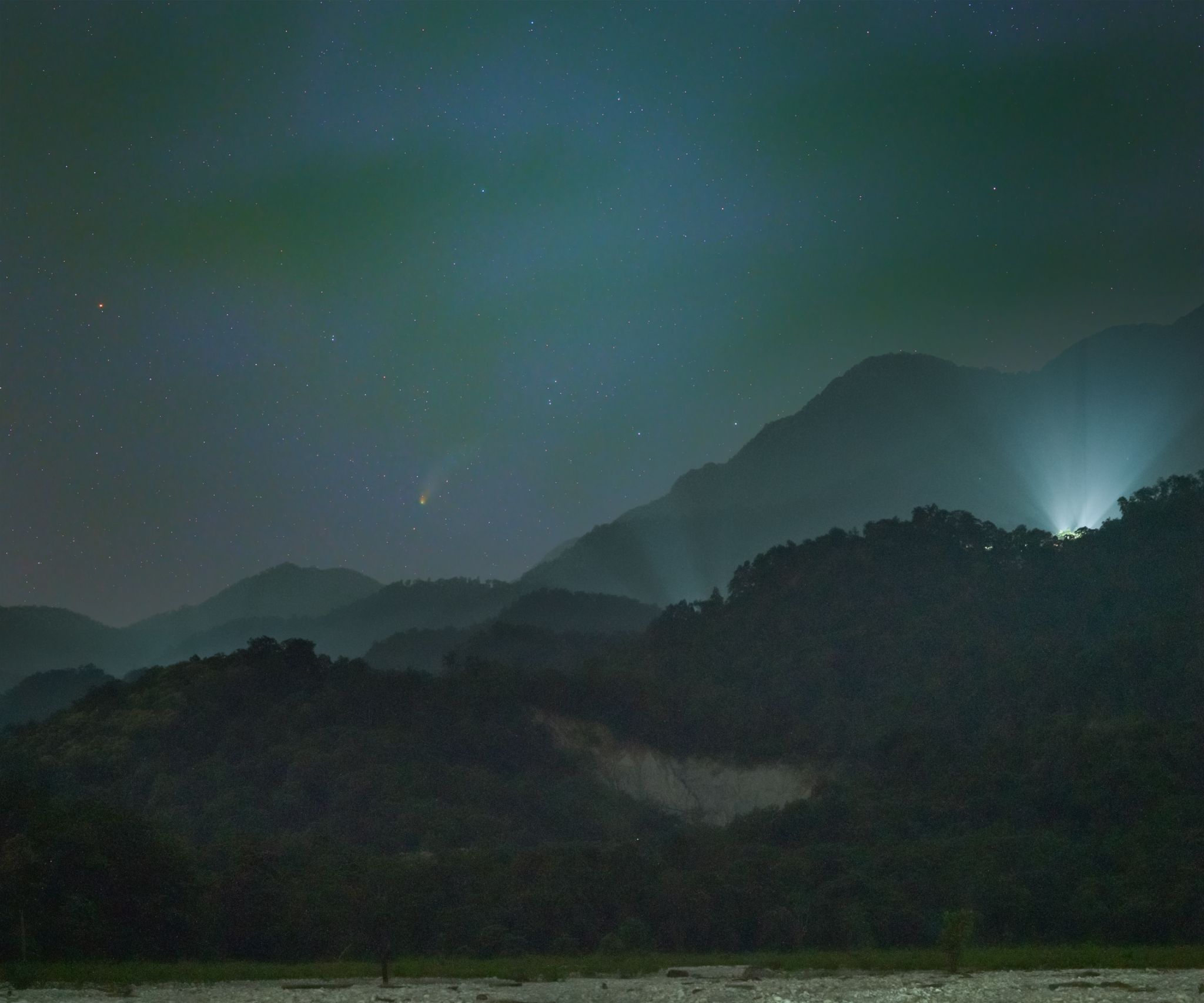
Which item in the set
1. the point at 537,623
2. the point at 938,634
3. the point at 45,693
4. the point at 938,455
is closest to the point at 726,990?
the point at 938,634

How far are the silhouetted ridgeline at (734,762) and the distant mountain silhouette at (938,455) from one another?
910 inches

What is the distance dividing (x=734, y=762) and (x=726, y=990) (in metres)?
51.6

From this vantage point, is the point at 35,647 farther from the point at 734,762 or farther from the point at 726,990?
the point at 726,990

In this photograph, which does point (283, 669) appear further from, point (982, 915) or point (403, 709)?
point (982, 915)

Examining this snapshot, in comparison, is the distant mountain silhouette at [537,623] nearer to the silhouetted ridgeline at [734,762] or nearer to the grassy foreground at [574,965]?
the silhouetted ridgeline at [734,762]

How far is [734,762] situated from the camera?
249ft

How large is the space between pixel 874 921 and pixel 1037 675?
3472 centimetres

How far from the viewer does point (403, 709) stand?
79812 millimetres

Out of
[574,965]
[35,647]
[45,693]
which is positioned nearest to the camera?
[574,965]

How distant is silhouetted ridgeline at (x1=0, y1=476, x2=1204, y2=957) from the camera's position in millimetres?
40750

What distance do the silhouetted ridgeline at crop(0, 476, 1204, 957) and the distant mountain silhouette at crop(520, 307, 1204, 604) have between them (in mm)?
23114

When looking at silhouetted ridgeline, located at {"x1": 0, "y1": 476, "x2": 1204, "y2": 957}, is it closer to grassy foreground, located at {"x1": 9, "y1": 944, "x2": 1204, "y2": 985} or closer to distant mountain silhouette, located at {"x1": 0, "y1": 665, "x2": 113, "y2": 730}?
grassy foreground, located at {"x1": 9, "y1": 944, "x2": 1204, "y2": 985}

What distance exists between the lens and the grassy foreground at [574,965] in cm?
2909

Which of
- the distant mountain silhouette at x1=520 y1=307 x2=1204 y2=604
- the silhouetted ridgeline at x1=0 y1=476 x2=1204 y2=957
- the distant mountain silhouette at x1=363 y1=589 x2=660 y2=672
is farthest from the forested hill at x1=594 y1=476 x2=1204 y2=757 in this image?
the distant mountain silhouette at x1=363 y1=589 x2=660 y2=672
